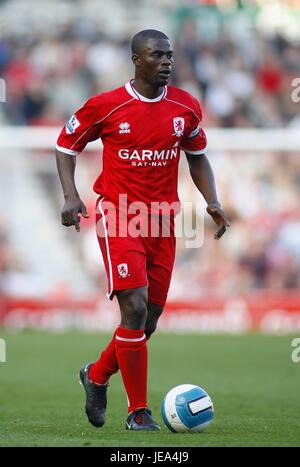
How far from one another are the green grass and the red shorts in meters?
0.96

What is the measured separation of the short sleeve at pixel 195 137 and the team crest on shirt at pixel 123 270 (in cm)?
111

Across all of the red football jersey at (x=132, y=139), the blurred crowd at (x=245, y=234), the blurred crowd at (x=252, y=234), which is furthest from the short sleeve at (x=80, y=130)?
the blurred crowd at (x=252, y=234)

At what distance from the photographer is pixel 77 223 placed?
7086 millimetres

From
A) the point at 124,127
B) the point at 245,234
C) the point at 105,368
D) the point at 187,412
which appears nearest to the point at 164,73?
the point at 124,127

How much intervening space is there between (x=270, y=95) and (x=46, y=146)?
14.5 ft

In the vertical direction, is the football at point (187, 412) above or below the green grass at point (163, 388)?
above

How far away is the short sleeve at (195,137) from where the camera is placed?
300 inches

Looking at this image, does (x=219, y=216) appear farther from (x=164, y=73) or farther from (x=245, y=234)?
(x=245, y=234)

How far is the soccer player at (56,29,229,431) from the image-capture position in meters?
7.14

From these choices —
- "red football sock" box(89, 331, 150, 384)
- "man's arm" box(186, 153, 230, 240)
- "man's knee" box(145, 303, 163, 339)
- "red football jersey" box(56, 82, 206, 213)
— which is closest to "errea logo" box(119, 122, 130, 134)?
"red football jersey" box(56, 82, 206, 213)

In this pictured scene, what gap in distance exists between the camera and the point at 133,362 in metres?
7.16

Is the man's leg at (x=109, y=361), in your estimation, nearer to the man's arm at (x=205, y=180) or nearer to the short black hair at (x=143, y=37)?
the man's arm at (x=205, y=180)

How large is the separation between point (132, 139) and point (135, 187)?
→ 1.05ft
